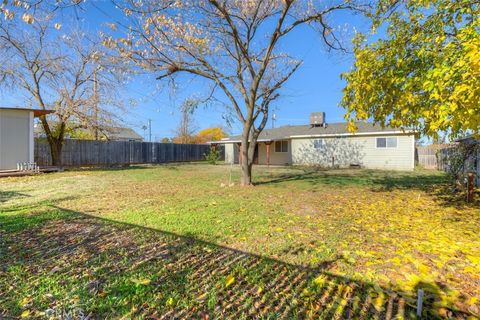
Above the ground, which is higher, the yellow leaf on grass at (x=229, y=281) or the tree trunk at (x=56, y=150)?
the tree trunk at (x=56, y=150)

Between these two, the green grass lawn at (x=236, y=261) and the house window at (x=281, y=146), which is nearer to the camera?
the green grass lawn at (x=236, y=261)

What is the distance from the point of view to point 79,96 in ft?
49.3

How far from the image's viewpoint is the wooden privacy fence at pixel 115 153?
16406 millimetres

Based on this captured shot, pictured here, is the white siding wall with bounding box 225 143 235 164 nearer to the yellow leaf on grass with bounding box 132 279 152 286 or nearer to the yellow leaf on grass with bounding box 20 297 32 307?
the yellow leaf on grass with bounding box 132 279 152 286

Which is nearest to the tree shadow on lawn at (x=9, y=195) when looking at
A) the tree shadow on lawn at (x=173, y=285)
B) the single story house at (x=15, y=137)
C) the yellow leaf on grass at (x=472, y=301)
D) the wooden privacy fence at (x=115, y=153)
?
the tree shadow on lawn at (x=173, y=285)

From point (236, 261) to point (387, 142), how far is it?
17.2 m

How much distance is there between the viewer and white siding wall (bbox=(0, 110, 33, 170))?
1228cm

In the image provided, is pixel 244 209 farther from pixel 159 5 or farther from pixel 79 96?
pixel 79 96

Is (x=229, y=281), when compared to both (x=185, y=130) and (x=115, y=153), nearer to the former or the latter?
(x=115, y=153)

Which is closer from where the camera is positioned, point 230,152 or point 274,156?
point 274,156

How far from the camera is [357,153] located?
18531 millimetres

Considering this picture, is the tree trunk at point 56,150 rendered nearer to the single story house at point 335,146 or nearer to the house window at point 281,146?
the single story house at point 335,146

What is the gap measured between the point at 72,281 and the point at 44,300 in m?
0.32

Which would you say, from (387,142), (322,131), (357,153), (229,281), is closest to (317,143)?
(322,131)
